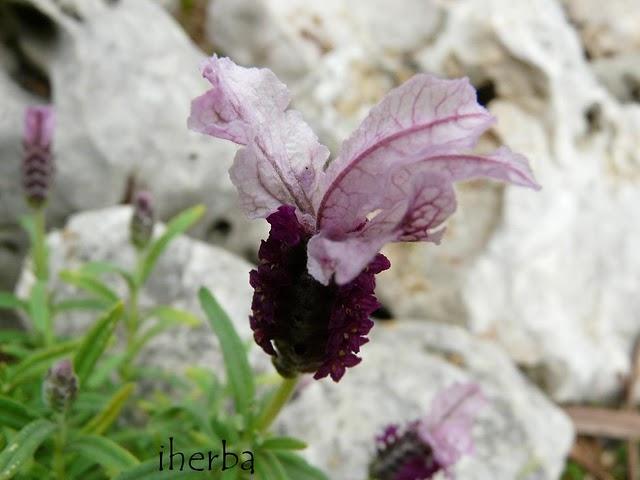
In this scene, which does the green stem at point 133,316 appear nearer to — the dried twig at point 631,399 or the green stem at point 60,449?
the green stem at point 60,449

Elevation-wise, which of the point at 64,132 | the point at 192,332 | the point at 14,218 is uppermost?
the point at 64,132

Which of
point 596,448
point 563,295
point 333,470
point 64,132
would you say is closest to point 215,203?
point 64,132

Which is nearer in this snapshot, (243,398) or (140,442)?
(243,398)

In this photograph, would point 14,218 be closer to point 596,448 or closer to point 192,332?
point 192,332

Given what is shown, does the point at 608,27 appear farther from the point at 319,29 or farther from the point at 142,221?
the point at 142,221

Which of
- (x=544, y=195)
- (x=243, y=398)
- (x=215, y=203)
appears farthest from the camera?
(x=544, y=195)

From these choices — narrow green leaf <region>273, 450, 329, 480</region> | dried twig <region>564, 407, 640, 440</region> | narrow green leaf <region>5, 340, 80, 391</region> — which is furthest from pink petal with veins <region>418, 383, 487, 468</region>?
dried twig <region>564, 407, 640, 440</region>
